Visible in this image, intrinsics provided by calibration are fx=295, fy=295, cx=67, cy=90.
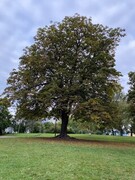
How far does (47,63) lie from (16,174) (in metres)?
21.5

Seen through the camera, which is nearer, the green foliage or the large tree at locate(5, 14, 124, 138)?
the large tree at locate(5, 14, 124, 138)

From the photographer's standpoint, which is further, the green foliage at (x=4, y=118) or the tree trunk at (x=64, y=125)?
the green foliage at (x=4, y=118)

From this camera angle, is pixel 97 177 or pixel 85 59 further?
pixel 85 59

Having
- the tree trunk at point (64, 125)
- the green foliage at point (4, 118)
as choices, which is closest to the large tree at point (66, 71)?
the tree trunk at point (64, 125)

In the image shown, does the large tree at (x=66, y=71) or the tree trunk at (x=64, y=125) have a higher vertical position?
the large tree at (x=66, y=71)

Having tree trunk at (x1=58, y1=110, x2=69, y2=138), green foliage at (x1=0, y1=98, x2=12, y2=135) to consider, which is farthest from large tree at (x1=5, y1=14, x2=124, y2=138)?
green foliage at (x1=0, y1=98, x2=12, y2=135)

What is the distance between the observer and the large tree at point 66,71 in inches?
1105

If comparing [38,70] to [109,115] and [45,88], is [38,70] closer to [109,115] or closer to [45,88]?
[45,88]

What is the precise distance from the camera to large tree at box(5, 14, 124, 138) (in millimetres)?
28062

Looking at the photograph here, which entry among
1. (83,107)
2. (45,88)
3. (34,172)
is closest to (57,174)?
(34,172)

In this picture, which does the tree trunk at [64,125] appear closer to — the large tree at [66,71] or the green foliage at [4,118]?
the large tree at [66,71]

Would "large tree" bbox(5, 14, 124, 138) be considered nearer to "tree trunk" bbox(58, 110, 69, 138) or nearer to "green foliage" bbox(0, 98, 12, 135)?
"tree trunk" bbox(58, 110, 69, 138)

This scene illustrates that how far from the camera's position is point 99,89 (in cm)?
2891

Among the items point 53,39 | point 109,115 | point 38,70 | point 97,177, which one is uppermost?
point 53,39
